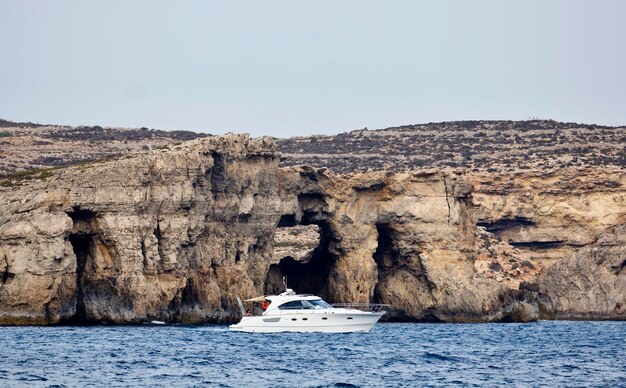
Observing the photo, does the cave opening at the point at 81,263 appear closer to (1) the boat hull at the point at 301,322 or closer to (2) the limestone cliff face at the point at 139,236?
(2) the limestone cliff face at the point at 139,236

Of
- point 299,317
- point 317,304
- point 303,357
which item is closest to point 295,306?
point 299,317

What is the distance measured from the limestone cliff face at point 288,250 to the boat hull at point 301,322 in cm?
606

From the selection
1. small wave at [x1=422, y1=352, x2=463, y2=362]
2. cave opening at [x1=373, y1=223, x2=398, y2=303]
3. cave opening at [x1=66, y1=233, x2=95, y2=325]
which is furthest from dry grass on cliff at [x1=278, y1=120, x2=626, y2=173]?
small wave at [x1=422, y1=352, x2=463, y2=362]

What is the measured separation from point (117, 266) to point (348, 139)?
81473 mm

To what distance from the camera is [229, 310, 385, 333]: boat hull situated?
66812 mm

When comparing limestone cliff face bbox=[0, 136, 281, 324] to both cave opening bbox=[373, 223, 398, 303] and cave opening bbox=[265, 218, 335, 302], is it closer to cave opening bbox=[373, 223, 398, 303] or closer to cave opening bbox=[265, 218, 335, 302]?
cave opening bbox=[265, 218, 335, 302]

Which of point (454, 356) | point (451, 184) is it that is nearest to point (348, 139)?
point (451, 184)

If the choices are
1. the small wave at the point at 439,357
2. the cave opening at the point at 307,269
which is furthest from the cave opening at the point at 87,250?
the small wave at the point at 439,357

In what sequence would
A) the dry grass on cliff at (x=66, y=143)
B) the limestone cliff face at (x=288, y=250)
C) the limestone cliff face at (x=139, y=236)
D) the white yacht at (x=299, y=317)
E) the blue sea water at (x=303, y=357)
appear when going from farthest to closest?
→ the dry grass on cliff at (x=66, y=143), the limestone cliff face at (x=288, y=250), the white yacht at (x=299, y=317), the limestone cliff face at (x=139, y=236), the blue sea water at (x=303, y=357)

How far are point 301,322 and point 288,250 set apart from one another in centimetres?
3602

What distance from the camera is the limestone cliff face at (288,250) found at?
6881cm

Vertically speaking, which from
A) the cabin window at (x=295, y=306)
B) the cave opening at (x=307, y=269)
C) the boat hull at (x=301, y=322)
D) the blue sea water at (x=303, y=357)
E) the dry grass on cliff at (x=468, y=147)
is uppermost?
the dry grass on cliff at (x=468, y=147)

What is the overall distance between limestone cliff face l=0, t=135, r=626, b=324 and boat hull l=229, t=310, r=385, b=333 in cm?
606

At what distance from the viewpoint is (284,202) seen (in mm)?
78625
